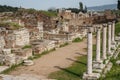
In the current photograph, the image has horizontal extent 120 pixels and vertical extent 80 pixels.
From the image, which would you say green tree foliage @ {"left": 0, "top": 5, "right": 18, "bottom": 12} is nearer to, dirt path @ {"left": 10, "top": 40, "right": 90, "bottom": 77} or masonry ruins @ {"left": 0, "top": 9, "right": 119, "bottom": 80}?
masonry ruins @ {"left": 0, "top": 9, "right": 119, "bottom": 80}

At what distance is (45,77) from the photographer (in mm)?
17328

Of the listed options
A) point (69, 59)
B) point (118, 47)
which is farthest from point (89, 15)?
point (69, 59)

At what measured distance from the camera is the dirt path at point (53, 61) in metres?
18.7

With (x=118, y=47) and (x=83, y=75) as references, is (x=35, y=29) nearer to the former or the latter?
(x=118, y=47)

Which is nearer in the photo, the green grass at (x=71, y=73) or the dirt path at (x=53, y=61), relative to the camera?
the green grass at (x=71, y=73)

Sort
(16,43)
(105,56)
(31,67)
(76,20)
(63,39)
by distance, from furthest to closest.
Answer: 1. (76,20)
2. (63,39)
3. (16,43)
4. (105,56)
5. (31,67)

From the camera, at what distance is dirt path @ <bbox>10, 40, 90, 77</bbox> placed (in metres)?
18.7

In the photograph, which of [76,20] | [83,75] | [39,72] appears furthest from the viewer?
[76,20]

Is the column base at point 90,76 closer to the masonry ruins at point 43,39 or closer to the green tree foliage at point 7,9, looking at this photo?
the masonry ruins at point 43,39

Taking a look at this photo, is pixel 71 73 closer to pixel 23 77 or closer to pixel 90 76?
pixel 90 76

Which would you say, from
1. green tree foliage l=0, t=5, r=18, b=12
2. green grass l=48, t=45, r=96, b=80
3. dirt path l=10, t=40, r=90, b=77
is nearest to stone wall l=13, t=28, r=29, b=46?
dirt path l=10, t=40, r=90, b=77

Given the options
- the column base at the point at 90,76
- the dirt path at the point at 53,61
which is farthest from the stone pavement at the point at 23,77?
the column base at the point at 90,76

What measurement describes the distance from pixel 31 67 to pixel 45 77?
2.58 metres

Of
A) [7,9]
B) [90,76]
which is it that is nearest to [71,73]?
[90,76]
